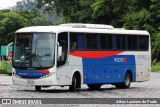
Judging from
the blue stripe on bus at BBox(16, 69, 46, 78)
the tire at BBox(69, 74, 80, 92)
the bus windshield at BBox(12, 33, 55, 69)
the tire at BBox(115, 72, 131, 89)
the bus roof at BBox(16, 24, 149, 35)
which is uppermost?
the bus roof at BBox(16, 24, 149, 35)

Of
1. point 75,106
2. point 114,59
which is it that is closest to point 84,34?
point 114,59

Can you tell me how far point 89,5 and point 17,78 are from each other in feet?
180

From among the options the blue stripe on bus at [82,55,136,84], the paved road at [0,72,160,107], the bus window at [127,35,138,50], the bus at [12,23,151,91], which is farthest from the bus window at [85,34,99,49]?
the bus window at [127,35,138,50]

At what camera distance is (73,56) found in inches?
1058

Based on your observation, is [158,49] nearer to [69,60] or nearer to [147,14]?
[147,14]

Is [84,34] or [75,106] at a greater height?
[84,34]

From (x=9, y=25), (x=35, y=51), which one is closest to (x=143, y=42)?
(x=35, y=51)

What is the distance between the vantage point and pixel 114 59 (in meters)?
29.8

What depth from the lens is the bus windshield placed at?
2581 centimetres

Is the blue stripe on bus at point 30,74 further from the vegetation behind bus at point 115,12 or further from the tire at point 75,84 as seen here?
the vegetation behind bus at point 115,12

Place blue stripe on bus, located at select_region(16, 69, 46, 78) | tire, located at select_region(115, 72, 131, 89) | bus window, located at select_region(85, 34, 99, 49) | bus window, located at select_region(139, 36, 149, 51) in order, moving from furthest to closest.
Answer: bus window, located at select_region(139, 36, 149, 51) < tire, located at select_region(115, 72, 131, 89) < bus window, located at select_region(85, 34, 99, 49) < blue stripe on bus, located at select_region(16, 69, 46, 78)

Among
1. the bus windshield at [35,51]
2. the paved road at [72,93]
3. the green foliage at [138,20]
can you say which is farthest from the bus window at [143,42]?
the green foliage at [138,20]

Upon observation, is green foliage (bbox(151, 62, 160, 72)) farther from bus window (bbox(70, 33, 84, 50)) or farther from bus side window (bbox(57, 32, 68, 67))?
bus side window (bbox(57, 32, 68, 67))

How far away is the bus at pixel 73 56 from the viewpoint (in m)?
25.8
